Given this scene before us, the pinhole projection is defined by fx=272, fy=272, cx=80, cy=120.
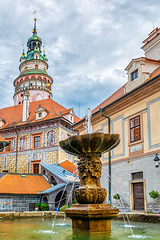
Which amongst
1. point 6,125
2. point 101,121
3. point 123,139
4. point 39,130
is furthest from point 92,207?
point 6,125

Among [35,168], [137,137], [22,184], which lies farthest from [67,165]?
[137,137]

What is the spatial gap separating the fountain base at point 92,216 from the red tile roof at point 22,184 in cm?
1305

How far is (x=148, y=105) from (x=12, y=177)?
12.5m

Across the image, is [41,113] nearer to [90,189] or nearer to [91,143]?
[91,143]

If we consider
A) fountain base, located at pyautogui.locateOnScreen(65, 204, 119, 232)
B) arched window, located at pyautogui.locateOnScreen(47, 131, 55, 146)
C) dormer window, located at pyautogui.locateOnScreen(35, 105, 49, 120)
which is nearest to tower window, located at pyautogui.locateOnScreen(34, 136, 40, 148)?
arched window, located at pyautogui.locateOnScreen(47, 131, 55, 146)

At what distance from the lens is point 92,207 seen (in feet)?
23.3

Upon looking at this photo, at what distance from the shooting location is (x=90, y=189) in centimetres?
751

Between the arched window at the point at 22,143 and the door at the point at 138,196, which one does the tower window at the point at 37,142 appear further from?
the door at the point at 138,196

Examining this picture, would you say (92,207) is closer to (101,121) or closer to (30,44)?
(101,121)

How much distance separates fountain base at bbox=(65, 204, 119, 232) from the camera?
6949mm

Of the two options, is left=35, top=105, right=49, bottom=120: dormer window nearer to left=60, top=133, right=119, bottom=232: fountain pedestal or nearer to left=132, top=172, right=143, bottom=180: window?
left=132, top=172, right=143, bottom=180: window

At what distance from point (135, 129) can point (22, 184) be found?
34.3 feet

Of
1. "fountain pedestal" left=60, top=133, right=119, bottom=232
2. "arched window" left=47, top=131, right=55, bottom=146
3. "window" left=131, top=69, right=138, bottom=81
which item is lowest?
"fountain pedestal" left=60, top=133, right=119, bottom=232

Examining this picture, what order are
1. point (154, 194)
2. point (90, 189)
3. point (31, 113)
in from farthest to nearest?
point (31, 113) < point (154, 194) < point (90, 189)
